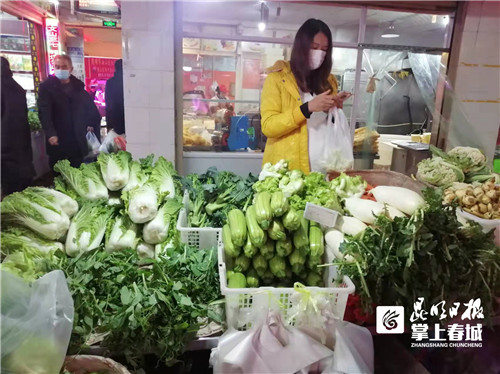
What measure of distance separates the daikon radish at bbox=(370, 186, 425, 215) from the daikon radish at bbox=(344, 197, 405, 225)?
3 cm

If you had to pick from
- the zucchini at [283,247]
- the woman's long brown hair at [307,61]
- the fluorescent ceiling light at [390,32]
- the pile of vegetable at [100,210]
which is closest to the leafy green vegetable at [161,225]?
the pile of vegetable at [100,210]

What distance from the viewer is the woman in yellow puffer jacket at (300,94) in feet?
8.18

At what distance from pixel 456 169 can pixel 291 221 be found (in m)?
1.47

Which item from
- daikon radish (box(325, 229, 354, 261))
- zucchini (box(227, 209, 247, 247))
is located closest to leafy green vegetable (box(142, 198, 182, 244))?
zucchini (box(227, 209, 247, 247))

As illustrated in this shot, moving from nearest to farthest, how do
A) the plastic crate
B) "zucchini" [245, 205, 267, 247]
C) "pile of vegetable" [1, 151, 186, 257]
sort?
the plastic crate → "zucchini" [245, 205, 267, 247] → "pile of vegetable" [1, 151, 186, 257]

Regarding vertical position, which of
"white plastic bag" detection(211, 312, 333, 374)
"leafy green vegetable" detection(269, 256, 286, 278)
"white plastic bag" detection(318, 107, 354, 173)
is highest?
"white plastic bag" detection(318, 107, 354, 173)

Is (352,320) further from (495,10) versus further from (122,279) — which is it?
(495,10)

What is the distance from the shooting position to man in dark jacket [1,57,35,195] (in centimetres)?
250

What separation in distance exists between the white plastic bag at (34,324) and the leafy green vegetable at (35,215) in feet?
1.76

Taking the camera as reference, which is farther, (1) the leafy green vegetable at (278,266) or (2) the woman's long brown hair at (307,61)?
(2) the woman's long brown hair at (307,61)

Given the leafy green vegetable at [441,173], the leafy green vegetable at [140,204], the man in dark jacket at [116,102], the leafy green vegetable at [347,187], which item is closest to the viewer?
the leafy green vegetable at [140,204]

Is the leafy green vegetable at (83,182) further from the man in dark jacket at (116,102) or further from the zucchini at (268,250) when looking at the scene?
the man in dark jacket at (116,102)

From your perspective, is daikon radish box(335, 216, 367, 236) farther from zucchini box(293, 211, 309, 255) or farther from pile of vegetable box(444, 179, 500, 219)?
pile of vegetable box(444, 179, 500, 219)

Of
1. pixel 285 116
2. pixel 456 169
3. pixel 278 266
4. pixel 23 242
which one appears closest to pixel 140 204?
pixel 23 242
